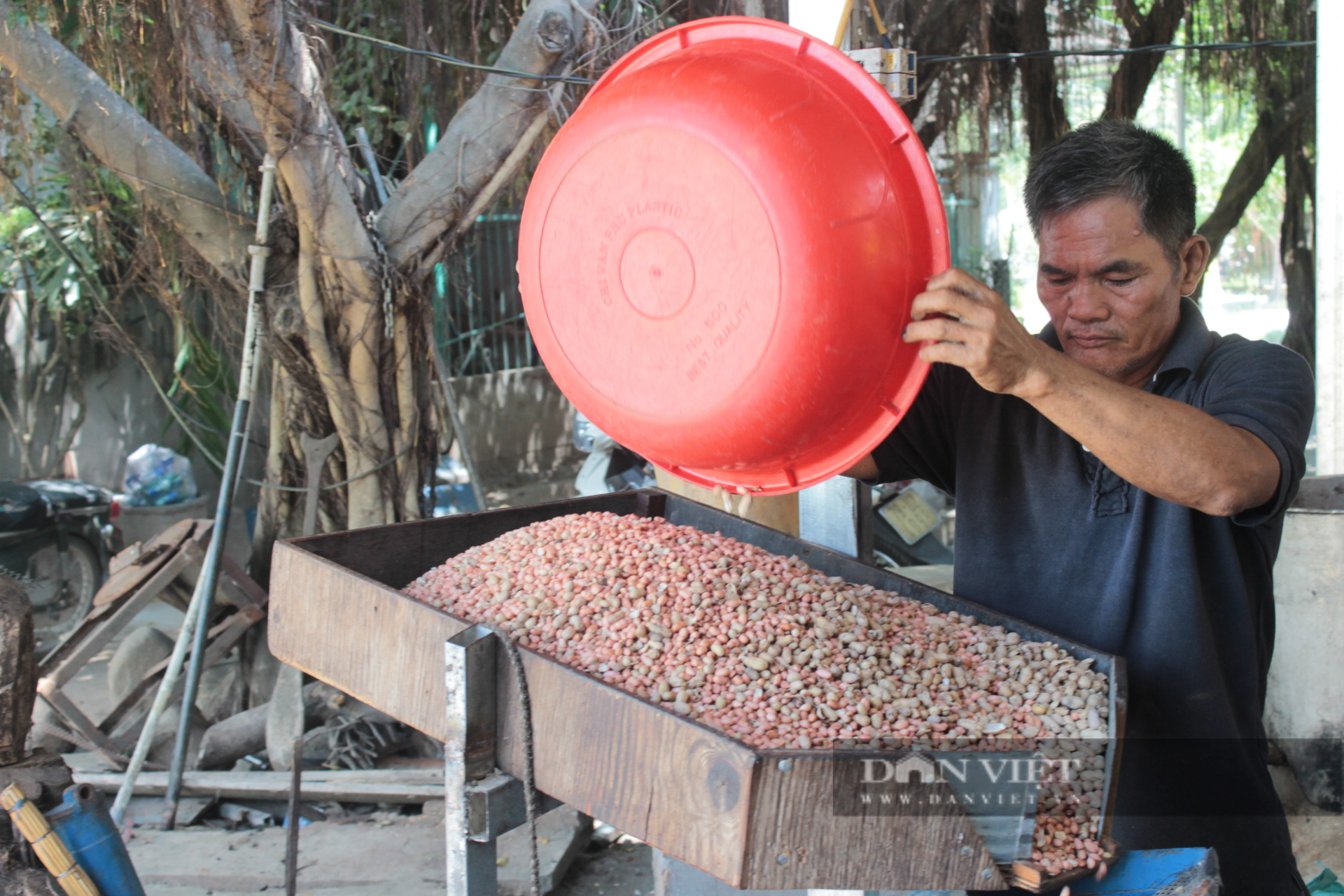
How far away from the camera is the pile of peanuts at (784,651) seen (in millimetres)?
1252

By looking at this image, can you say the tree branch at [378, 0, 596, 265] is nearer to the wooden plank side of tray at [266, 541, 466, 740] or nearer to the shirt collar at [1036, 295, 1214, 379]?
the wooden plank side of tray at [266, 541, 466, 740]

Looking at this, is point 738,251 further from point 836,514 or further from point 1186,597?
point 836,514

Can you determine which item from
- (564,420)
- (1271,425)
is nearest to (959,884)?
(1271,425)

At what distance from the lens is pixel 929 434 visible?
183 centimetres

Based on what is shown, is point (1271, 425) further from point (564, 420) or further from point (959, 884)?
point (564, 420)

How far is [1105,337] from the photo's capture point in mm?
1586

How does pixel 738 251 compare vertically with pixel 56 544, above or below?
above

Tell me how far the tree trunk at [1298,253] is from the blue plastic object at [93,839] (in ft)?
25.0

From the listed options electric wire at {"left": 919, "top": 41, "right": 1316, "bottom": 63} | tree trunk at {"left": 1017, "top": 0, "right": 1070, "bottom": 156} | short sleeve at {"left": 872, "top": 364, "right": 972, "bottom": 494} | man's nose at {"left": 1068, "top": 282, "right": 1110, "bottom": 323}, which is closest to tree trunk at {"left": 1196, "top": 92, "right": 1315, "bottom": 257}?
tree trunk at {"left": 1017, "top": 0, "right": 1070, "bottom": 156}

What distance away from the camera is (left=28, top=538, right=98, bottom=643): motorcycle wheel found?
5637mm

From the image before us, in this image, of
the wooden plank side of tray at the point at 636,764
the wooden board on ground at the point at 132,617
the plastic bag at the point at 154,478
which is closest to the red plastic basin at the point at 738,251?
the wooden plank side of tray at the point at 636,764

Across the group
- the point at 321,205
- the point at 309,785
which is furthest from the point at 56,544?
the point at 321,205

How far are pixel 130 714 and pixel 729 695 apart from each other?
3670mm

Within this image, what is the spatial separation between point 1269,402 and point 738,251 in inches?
31.9
